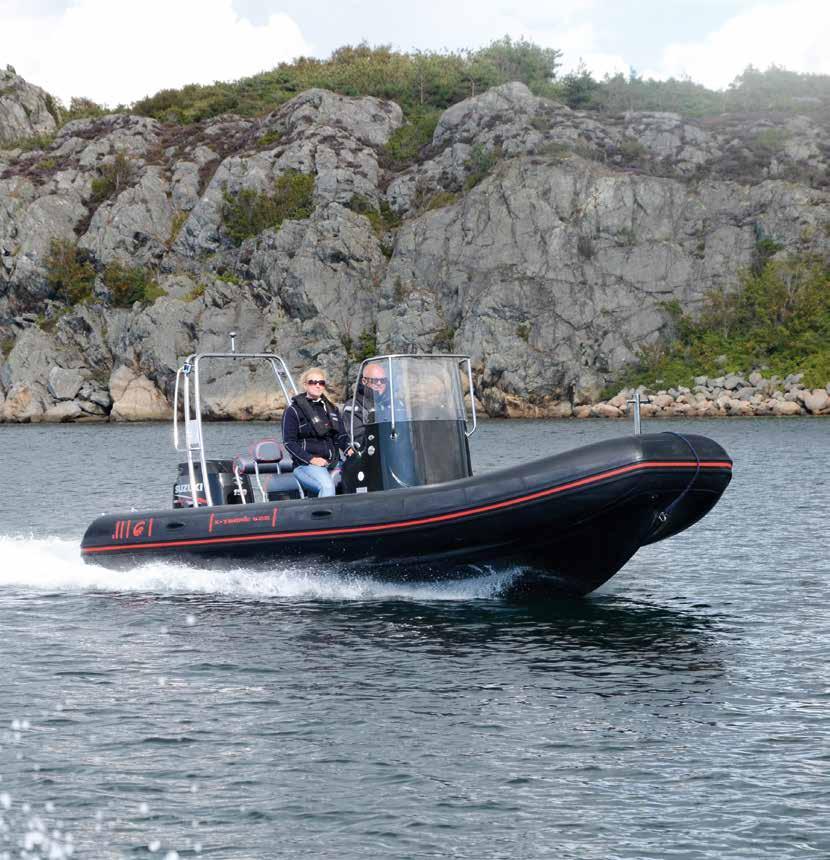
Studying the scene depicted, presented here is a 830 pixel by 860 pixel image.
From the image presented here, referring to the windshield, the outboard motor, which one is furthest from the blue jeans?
the outboard motor

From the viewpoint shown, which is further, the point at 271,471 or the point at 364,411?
the point at 271,471

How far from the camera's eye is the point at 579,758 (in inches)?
301

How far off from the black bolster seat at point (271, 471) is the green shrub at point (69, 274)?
65374mm

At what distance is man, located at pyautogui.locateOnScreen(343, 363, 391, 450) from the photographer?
12.6 metres

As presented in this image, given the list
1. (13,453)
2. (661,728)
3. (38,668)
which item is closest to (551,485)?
(661,728)

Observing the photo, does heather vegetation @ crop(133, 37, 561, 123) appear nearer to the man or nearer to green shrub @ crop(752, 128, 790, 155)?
green shrub @ crop(752, 128, 790, 155)

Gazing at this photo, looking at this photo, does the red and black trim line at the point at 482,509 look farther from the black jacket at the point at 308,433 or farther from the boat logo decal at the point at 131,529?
the black jacket at the point at 308,433

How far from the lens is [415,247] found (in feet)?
234

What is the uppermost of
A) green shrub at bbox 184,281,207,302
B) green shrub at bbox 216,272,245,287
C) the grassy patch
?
the grassy patch

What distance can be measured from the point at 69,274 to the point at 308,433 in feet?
224

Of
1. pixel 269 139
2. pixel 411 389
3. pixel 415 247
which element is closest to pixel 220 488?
pixel 411 389

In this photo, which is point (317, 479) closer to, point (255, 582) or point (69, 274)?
point (255, 582)

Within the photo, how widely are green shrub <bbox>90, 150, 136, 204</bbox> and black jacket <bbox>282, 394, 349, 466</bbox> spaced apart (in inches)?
2841

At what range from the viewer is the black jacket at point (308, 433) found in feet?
41.9
